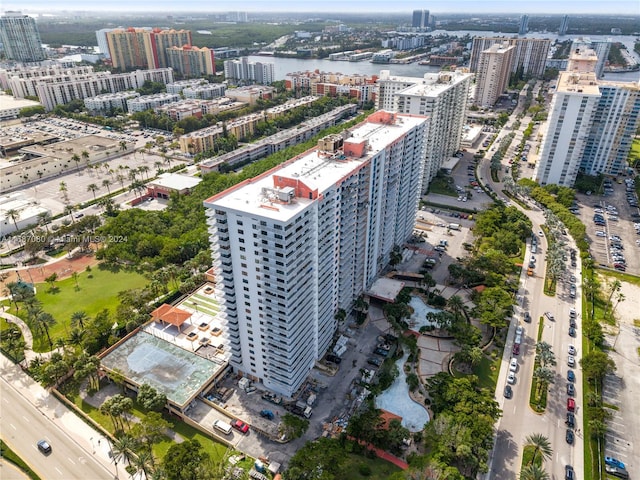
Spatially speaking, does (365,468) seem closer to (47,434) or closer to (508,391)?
(508,391)

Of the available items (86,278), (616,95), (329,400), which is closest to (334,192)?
(329,400)

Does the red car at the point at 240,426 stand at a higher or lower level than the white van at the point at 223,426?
lower

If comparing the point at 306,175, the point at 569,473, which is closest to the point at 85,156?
the point at 306,175

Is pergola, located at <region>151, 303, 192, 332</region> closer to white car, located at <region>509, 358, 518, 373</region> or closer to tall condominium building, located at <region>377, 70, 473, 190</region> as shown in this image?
white car, located at <region>509, 358, 518, 373</region>

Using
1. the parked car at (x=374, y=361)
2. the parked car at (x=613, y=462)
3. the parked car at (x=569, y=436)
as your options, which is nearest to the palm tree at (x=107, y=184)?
the parked car at (x=374, y=361)

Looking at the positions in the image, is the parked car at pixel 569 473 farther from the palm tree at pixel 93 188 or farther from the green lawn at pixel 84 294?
the palm tree at pixel 93 188

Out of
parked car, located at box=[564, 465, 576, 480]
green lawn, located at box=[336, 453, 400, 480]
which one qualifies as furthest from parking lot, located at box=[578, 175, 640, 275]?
green lawn, located at box=[336, 453, 400, 480]
